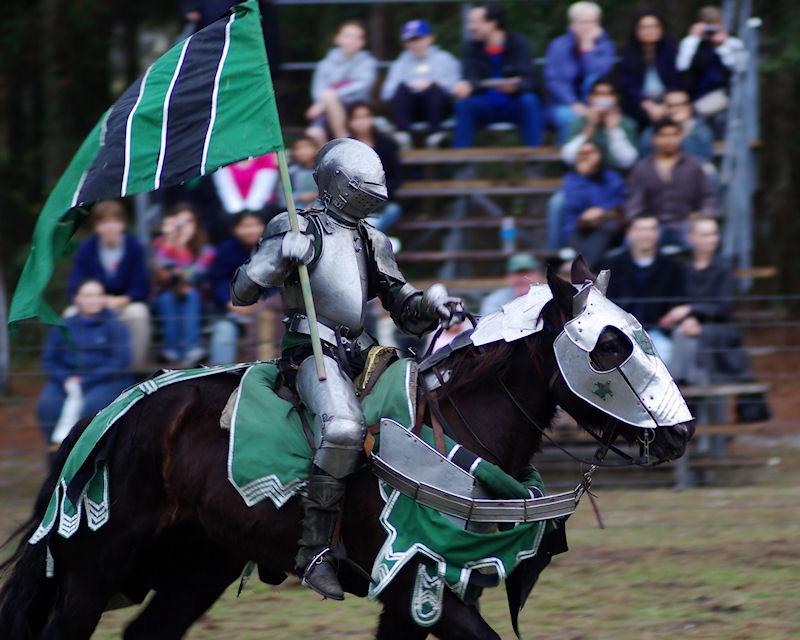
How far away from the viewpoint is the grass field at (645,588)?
652 centimetres

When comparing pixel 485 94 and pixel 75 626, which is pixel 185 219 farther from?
pixel 75 626

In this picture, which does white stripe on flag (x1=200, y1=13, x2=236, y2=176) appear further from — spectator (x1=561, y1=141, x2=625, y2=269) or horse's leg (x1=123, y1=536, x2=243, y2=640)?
spectator (x1=561, y1=141, x2=625, y2=269)

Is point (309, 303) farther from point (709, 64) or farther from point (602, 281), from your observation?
point (709, 64)

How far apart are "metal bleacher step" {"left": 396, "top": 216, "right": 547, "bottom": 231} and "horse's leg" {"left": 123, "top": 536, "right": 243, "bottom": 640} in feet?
20.2

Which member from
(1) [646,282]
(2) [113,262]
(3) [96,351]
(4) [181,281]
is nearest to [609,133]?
(1) [646,282]

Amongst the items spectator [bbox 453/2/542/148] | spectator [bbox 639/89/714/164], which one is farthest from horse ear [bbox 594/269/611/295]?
spectator [bbox 453/2/542/148]

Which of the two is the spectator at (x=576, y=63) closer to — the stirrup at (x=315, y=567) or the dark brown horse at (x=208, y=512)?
the dark brown horse at (x=208, y=512)

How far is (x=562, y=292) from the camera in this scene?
5.09 m

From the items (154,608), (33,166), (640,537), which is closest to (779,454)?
(640,537)

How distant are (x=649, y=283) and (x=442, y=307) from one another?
4.34m

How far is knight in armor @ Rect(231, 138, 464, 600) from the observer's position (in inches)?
199

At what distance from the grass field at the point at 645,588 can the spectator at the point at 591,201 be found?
6.57 feet

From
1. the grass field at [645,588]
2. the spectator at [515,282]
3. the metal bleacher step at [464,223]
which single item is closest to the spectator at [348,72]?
the metal bleacher step at [464,223]

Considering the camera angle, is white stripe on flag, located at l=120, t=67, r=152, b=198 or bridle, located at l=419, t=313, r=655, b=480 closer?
bridle, located at l=419, t=313, r=655, b=480
